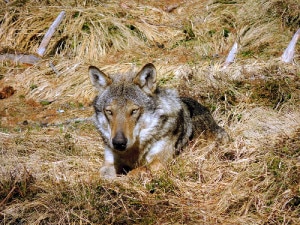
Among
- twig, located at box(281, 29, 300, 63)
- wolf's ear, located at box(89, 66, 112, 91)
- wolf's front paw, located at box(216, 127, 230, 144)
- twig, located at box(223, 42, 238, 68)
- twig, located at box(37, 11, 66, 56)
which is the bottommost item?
twig, located at box(37, 11, 66, 56)

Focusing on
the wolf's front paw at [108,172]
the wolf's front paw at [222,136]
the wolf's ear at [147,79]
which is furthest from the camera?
the wolf's front paw at [222,136]

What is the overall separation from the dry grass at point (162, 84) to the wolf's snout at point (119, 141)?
1.36 ft

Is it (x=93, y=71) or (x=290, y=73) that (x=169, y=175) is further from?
(x=290, y=73)

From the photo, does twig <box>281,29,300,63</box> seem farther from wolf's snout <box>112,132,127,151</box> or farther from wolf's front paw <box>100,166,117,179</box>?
wolf's snout <box>112,132,127,151</box>

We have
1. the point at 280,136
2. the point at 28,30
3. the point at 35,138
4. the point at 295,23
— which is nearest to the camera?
the point at 280,136

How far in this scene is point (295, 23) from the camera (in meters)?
11.5

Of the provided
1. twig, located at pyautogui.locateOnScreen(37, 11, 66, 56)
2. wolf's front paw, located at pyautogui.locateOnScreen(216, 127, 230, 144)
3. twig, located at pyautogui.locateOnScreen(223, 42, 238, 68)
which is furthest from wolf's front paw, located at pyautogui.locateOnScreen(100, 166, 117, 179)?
twig, located at pyautogui.locateOnScreen(37, 11, 66, 56)

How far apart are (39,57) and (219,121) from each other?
5776 mm

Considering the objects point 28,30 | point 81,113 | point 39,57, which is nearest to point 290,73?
point 81,113

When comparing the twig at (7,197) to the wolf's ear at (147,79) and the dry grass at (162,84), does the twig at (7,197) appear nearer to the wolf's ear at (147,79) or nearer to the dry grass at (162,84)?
the dry grass at (162,84)

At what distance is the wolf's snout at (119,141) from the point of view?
5.15 meters

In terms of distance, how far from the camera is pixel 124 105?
5.43m

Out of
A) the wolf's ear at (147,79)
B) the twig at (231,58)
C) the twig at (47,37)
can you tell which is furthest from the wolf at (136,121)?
the twig at (47,37)

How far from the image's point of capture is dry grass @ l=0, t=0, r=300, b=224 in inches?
186
